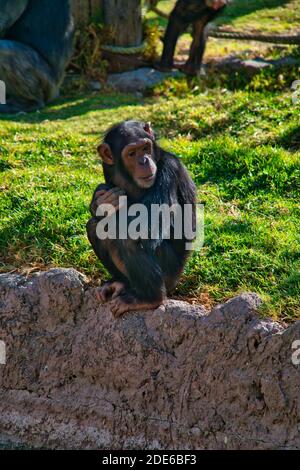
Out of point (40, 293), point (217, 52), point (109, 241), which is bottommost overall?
point (217, 52)

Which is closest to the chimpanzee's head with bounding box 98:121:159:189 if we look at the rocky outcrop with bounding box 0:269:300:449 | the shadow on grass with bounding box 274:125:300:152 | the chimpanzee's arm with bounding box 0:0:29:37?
the rocky outcrop with bounding box 0:269:300:449

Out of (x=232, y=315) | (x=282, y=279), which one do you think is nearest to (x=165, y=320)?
(x=232, y=315)

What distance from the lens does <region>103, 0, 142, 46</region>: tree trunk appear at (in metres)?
10.3

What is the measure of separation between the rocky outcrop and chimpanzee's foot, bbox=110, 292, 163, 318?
0.05 meters

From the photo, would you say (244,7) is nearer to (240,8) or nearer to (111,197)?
(240,8)

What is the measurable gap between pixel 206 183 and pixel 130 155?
5.59 feet

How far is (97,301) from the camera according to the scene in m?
5.03

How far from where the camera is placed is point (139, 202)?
4785mm

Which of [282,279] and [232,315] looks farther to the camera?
[282,279]

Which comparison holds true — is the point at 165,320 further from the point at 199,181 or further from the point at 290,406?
the point at 199,181

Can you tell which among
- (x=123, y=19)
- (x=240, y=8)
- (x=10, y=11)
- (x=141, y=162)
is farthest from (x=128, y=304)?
(x=240, y=8)

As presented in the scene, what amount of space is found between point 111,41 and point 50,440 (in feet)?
20.4

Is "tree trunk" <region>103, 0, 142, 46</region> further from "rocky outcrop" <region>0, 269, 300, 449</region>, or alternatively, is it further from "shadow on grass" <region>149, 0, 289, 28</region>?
"rocky outcrop" <region>0, 269, 300, 449</region>

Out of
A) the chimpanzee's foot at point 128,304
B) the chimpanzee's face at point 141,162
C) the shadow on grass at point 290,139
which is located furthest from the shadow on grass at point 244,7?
the chimpanzee's foot at point 128,304
